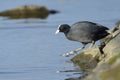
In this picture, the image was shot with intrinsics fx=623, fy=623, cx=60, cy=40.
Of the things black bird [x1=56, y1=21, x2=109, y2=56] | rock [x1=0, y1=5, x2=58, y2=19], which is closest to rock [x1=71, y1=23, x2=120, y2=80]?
black bird [x1=56, y1=21, x2=109, y2=56]

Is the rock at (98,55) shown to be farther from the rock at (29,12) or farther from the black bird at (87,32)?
the rock at (29,12)

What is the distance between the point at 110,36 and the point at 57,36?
4.84 m

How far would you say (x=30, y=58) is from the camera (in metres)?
17.2

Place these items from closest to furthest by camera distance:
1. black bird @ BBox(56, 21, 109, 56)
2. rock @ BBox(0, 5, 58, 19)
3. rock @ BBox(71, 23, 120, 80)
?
1. rock @ BBox(71, 23, 120, 80)
2. black bird @ BBox(56, 21, 109, 56)
3. rock @ BBox(0, 5, 58, 19)

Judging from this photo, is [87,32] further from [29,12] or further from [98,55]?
[29,12]

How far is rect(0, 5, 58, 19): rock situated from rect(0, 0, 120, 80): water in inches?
37.7

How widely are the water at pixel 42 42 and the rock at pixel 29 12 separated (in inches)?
37.7

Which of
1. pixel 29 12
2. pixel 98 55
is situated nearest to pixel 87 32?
pixel 98 55

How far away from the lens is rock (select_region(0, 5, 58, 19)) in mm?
31517

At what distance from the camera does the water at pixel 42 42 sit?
Result: 15.3 metres

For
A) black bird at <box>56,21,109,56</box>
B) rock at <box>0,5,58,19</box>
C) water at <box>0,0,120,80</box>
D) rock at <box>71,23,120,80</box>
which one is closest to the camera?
rock at <box>71,23,120,80</box>

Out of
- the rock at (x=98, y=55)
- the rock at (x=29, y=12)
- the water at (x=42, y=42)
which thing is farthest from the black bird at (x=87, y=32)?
the rock at (x=29, y=12)

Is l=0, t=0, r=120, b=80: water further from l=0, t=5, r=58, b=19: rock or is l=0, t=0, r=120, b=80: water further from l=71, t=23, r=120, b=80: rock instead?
l=0, t=5, r=58, b=19: rock

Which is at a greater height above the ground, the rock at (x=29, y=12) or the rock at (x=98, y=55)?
the rock at (x=29, y=12)
